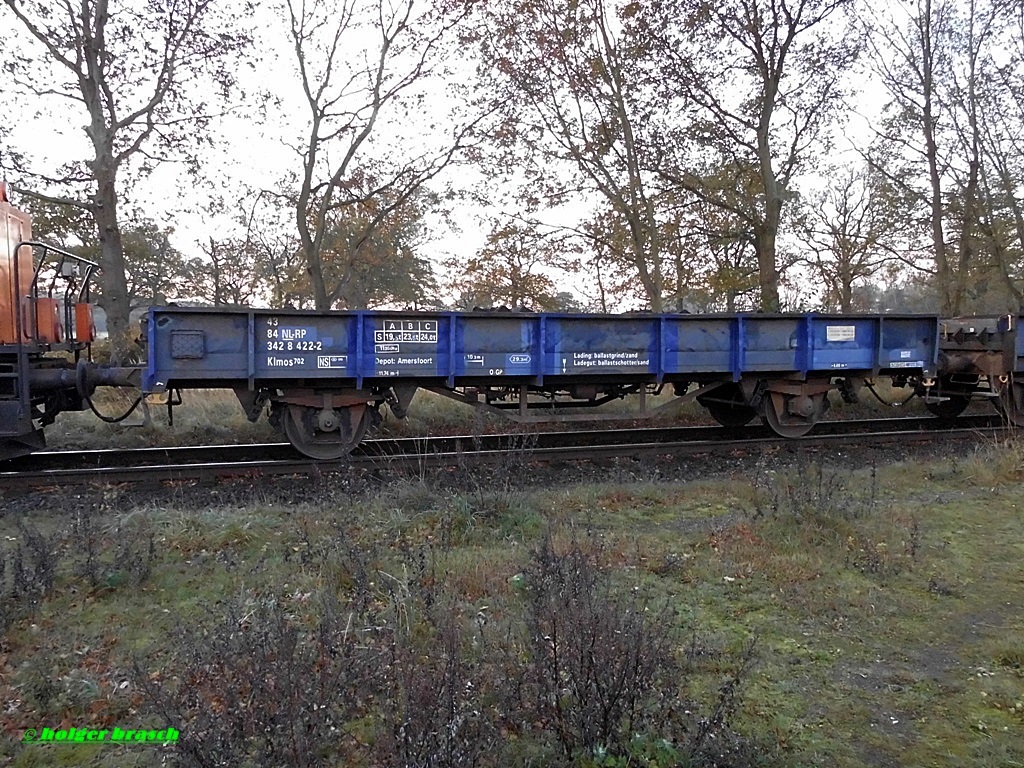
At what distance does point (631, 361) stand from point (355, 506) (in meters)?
4.88

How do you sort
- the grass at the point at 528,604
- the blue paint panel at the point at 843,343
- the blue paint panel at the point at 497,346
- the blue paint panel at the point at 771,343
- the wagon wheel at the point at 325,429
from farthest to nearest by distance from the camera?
1. the blue paint panel at the point at 843,343
2. the blue paint panel at the point at 771,343
3. the blue paint panel at the point at 497,346
4. the wagon wheel at the point at 325,429
5. the grass at the point at 528,604

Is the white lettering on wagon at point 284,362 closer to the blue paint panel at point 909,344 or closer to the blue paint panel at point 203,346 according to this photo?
the blue paint panel at point 203,346

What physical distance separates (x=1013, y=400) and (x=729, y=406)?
5.02 metres

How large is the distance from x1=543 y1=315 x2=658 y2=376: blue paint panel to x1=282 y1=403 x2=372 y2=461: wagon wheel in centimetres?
273

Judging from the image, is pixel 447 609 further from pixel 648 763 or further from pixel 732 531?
pixel 732 531

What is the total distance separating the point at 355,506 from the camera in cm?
666

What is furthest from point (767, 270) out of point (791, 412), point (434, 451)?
point (434, 451)

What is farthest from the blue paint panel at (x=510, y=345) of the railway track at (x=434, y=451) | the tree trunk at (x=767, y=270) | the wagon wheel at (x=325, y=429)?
the tree trunk at (x=767, y=270)

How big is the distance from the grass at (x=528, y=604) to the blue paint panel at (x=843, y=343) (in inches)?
125

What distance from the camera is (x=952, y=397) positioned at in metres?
12.9

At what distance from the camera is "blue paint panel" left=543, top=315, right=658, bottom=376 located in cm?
962

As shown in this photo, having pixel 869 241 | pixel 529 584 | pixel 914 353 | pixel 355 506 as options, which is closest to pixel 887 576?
pixel 529 584

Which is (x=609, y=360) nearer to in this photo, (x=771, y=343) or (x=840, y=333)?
(x=771, y=343)

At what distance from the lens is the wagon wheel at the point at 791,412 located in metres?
10.8
